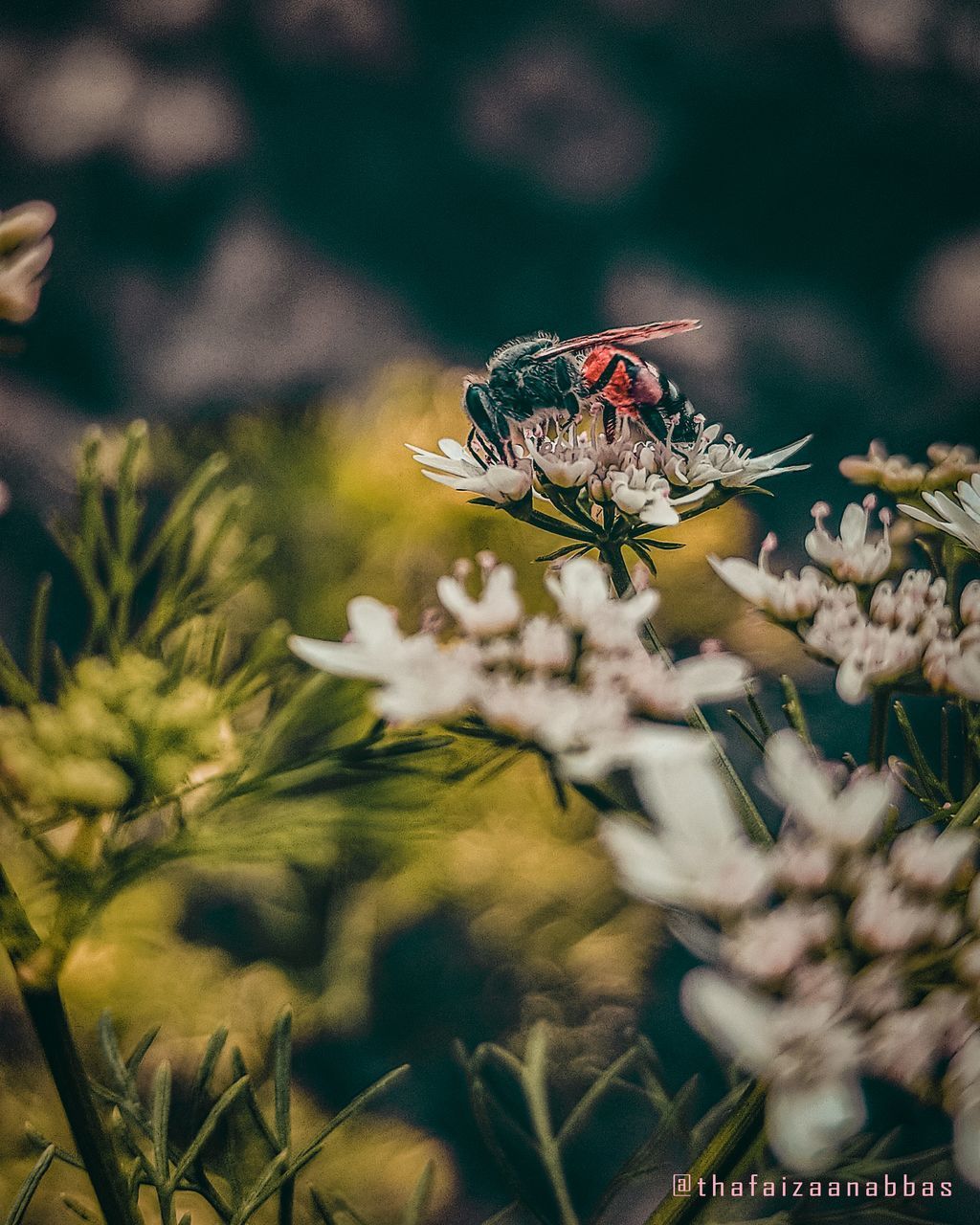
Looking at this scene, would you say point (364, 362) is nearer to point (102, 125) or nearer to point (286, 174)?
point (286, 174)

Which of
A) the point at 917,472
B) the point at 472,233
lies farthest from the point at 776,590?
the point at 472,233

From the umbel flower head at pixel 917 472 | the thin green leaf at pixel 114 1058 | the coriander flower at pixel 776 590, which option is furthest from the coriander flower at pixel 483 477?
the thin green leaf at pixel 114 1058

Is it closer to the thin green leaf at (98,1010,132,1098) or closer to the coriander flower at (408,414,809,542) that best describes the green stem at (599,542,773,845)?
the coriander flower at (408,414,809,542)

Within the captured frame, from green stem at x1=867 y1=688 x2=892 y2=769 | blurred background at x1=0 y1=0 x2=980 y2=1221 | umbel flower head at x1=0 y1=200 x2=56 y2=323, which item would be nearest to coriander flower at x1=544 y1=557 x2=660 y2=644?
green stem at x1=867 y1=688 x2=892 y2=769

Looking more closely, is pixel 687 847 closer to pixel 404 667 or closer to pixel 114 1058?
pixel 404 667

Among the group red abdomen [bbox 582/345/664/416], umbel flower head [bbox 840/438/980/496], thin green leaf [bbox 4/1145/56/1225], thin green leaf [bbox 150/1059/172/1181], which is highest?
red abdomen [bbox 582/345/664/416]

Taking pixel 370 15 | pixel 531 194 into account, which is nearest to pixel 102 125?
pixel 370 15

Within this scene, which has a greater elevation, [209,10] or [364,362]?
[209,10]
